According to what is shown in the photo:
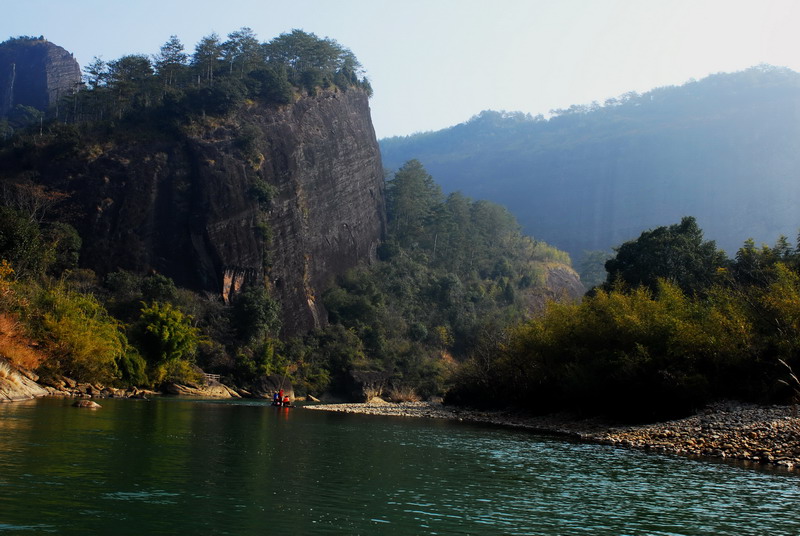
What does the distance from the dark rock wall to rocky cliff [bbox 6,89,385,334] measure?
4.1 inches

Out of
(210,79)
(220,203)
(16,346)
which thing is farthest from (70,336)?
(210,79)

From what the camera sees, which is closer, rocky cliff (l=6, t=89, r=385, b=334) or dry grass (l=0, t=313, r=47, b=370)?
dry grass (l=0, t=313, r=47, b=370)

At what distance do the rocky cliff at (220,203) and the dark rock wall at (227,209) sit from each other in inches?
4.1

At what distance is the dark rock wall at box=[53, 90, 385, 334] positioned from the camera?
6506cm

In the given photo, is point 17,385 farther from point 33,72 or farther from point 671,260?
point 33,72

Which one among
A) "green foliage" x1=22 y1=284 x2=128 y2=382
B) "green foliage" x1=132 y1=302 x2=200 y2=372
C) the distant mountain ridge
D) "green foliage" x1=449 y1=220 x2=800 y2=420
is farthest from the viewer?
the distant mountain ridge

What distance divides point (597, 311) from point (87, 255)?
4744 centimetres

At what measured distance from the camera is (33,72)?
5610 inches

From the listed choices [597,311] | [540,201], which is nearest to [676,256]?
[597,311]

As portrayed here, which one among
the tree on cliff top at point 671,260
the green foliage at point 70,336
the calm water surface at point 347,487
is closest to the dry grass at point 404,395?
the tree on cliff top at point 671,260

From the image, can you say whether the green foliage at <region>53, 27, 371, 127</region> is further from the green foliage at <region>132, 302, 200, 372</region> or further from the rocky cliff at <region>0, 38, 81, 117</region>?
the rocky cliff at <region>0, 38, 81, 117</region>

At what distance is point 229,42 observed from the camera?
307 feet

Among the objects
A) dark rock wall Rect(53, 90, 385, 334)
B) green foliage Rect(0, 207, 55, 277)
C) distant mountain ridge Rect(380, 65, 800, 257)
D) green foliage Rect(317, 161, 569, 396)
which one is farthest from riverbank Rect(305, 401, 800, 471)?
distant mountain ridge Rect(380, 65, 800, 257)

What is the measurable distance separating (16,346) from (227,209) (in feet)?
118
